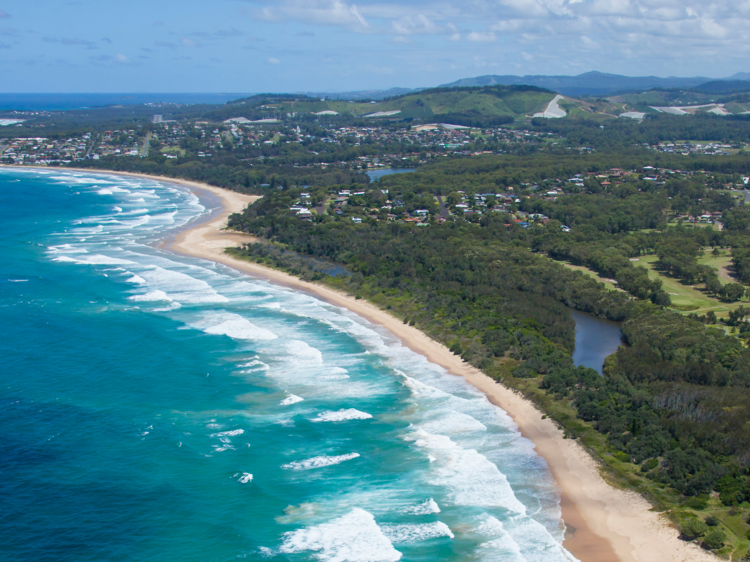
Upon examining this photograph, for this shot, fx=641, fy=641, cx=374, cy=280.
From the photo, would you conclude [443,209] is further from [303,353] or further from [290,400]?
[290,400]

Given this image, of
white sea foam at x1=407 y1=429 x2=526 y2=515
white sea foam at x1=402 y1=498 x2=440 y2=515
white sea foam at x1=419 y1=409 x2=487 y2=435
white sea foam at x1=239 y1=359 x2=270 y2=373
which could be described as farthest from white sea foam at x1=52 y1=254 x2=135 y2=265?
white sea foam at x1=402 y1=498 x2=440 y2=515

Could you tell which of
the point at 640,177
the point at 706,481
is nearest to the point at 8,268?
the point at 706,481

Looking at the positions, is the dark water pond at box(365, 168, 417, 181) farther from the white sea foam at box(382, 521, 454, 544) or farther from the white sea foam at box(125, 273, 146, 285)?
the white sea foam at box(382, 521, 454, 544)

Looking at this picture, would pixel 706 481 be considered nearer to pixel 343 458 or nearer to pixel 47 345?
pixel 343 458

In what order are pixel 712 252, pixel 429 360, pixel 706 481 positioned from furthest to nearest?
pixel 712 252 < pixel 429 360 < pixel 706 481

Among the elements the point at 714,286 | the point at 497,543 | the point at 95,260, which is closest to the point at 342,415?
the point at 497,543

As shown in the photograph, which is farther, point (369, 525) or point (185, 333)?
point (185, 333)

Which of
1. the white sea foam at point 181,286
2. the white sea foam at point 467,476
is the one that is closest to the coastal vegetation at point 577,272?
the white sea foam at point 467,476
